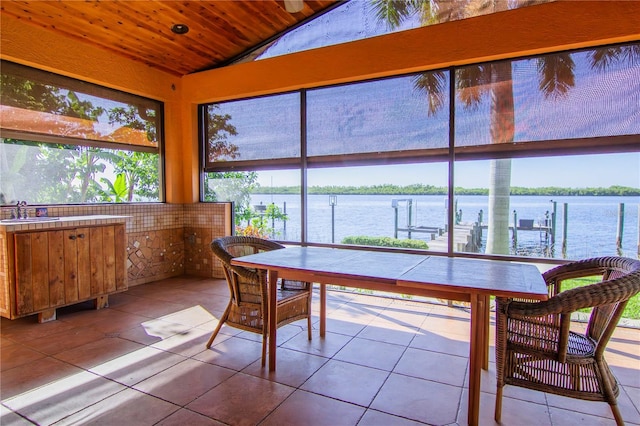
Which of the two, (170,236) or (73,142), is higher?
(73,142)

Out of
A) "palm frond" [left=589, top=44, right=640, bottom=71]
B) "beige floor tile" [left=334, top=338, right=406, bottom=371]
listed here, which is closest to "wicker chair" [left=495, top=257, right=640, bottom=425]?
"beige floor tile" [left=334, top=338, right=406, bottom=371]

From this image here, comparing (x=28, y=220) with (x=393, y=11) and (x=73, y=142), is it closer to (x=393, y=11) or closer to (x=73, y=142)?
(x=73, y=142)

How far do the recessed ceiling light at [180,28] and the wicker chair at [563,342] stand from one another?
4.27 m

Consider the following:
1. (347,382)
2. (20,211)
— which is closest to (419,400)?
(347,382)

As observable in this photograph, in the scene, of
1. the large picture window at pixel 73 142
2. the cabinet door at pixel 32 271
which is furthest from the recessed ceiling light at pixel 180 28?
the cabinet door at pixel 32 271

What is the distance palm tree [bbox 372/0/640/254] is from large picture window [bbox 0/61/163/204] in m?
3.57

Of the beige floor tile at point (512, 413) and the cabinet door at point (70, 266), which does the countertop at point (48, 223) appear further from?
the beige floor tile at point (512, 413)

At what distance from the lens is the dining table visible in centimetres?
187

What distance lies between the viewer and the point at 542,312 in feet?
5.84

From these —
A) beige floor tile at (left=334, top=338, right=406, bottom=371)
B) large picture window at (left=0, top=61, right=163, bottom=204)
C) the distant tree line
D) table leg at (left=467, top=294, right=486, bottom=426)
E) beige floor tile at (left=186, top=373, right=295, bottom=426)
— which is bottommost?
beige floor tile at (left=186, top=373, right=295, bottom=426)

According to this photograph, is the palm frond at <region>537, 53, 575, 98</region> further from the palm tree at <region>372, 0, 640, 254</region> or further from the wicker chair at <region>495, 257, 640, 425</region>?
the wicker chair at <region>495, 257, 640, 425</region>

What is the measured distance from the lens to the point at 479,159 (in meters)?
3.66

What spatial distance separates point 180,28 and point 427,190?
11.1 feet

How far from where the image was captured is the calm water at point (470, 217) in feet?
11.0
